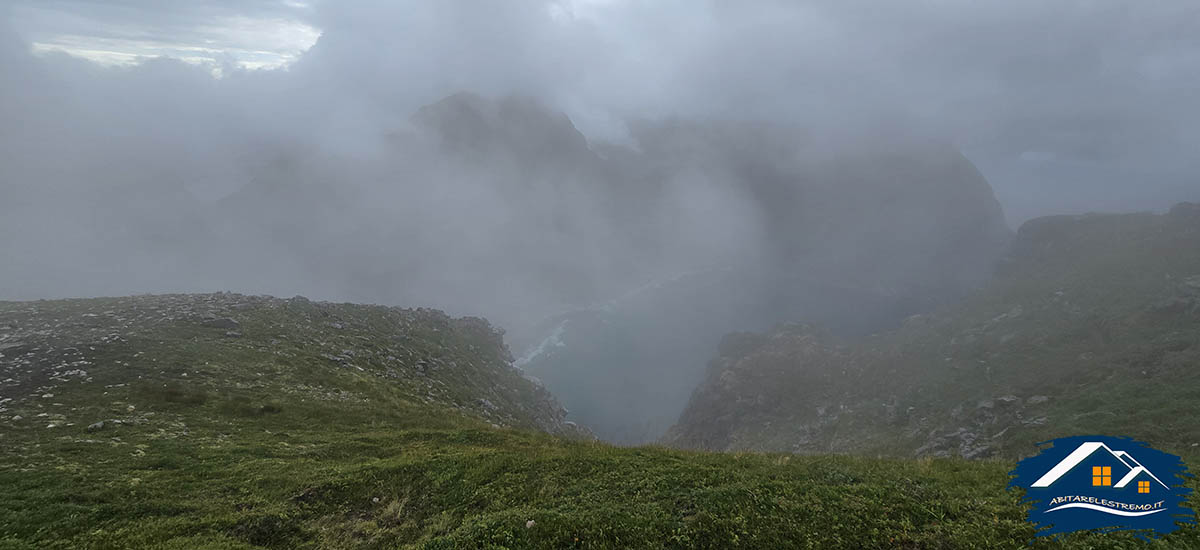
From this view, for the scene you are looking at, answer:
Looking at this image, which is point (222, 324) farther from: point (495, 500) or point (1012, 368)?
point (1012, 368)

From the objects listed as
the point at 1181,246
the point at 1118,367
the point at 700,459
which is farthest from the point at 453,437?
the point at 1181,246

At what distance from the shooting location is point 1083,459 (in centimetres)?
1043

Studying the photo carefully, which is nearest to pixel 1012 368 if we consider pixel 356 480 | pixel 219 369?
pixel 356 480

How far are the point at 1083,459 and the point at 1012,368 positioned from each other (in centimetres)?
8161

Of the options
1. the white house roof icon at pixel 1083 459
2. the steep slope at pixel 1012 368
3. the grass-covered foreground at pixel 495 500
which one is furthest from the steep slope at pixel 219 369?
the steep slope at pixel 1012 368

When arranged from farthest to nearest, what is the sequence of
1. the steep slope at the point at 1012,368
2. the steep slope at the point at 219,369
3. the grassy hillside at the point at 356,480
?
the steep slope at the point at 1012,368
the steep slope at the point at 219,369
the grassy hillside at the point at 356,480

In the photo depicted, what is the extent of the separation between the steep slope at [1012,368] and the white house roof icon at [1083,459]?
135ft

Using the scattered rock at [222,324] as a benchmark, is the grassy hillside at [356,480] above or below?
below

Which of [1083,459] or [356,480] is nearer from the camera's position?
[1083,459]

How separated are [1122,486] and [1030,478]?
168 cm

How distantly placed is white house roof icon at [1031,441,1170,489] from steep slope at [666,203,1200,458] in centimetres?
4105

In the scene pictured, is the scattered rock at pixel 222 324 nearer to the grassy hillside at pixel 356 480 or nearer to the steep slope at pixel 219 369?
the steep slope at pixel 219 369

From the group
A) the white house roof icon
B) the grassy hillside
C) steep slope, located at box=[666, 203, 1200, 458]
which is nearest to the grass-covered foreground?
the grassy hillside

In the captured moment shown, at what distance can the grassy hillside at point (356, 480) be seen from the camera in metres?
10.3
